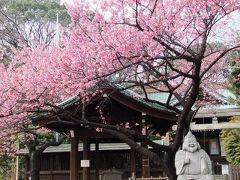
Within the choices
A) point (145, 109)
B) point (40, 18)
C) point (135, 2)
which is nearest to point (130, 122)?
point (145, 109)

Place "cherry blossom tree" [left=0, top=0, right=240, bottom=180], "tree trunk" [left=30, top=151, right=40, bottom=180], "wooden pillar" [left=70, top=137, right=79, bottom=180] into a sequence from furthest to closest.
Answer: "tree trunk" [left=30, top=151, right=40, bottom=180], "wooden pillar" [left=70, top=137, right=79, bottom=180], "cherry blossom tree" [left=0, top=0, right=240, bottom=180]

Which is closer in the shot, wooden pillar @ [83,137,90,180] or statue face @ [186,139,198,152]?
statue face @ [186,139,198,152]

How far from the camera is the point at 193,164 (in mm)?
8680

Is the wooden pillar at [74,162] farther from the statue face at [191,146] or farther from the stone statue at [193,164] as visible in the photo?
the statue face at [191,146]

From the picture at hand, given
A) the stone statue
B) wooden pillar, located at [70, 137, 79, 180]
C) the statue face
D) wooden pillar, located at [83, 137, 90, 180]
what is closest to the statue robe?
the stone statue

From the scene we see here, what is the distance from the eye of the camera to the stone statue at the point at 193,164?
8586mm

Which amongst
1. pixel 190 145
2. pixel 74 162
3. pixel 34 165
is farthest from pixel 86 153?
pixel 34 165

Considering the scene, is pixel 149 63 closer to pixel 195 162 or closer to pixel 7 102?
pixel 195 162

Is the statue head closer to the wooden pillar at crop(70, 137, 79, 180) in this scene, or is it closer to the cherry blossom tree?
the cherry blossom tree

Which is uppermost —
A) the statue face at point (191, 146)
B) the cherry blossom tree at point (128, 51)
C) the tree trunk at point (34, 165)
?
the cherry blossom tree at point (128, 51)

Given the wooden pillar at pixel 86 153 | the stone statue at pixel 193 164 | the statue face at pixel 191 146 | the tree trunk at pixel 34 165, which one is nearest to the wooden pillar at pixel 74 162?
the wooden pillar at pixel 86 153

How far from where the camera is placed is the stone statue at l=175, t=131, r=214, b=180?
8586 mm

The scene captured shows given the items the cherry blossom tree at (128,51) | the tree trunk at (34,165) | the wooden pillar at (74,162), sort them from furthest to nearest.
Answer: the tree trunk at (34,165), the wooden pillar at (74,162), the cherry blossom tree at (128,51)

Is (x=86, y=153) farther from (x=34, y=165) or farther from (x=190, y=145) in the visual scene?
(x=34, y=165)
